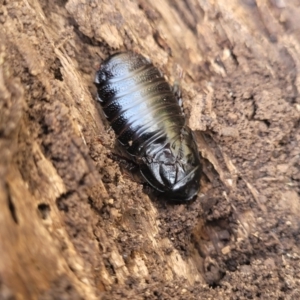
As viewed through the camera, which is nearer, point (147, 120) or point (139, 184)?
point (139, 184)

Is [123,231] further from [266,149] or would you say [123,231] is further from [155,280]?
[266,149]

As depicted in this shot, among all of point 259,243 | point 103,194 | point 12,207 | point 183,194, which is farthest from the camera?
point 183,194

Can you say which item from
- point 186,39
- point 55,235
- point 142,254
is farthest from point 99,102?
point 55,235

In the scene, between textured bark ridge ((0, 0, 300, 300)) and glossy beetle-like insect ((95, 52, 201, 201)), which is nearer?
textured bark ridge ((0, 0, 300, 300))
